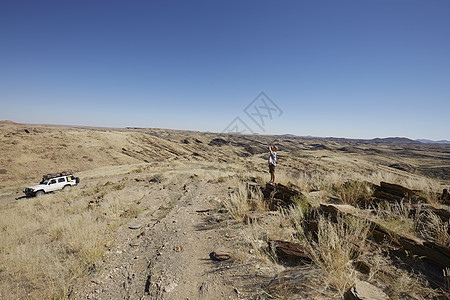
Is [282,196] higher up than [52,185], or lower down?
higher up

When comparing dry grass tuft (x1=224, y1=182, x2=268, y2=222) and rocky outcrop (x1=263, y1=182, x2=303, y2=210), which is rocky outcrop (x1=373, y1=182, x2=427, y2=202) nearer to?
rocky outcrop (x1=263, y1=182, x2=303, y2=210)

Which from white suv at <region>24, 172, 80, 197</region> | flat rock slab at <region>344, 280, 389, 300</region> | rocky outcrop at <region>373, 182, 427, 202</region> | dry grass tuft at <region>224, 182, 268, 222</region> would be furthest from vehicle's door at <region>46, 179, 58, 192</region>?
rocky outcrop at <region>373, 182, 427, 202</region>

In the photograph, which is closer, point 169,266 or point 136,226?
point 169,266

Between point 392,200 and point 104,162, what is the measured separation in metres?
44.3

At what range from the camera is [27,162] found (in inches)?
1194

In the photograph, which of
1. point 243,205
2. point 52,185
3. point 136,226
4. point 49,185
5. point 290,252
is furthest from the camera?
point 52,185

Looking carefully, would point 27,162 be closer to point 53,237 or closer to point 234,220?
point 53,237

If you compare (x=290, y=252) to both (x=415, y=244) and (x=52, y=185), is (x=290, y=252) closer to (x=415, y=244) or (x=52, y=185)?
(x=415, y=244)

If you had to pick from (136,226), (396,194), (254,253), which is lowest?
(136,226)

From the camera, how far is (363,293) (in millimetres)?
2002

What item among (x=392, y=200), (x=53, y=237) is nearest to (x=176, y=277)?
(x=53, y=237)

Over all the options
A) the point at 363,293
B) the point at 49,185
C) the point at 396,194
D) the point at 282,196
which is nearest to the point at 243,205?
the point at 282,196

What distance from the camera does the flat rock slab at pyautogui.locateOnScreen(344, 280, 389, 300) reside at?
6.43 ft

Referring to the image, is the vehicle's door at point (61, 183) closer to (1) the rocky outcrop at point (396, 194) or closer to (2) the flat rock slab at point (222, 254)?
(2) the flat rock slab at point (222, 254)
